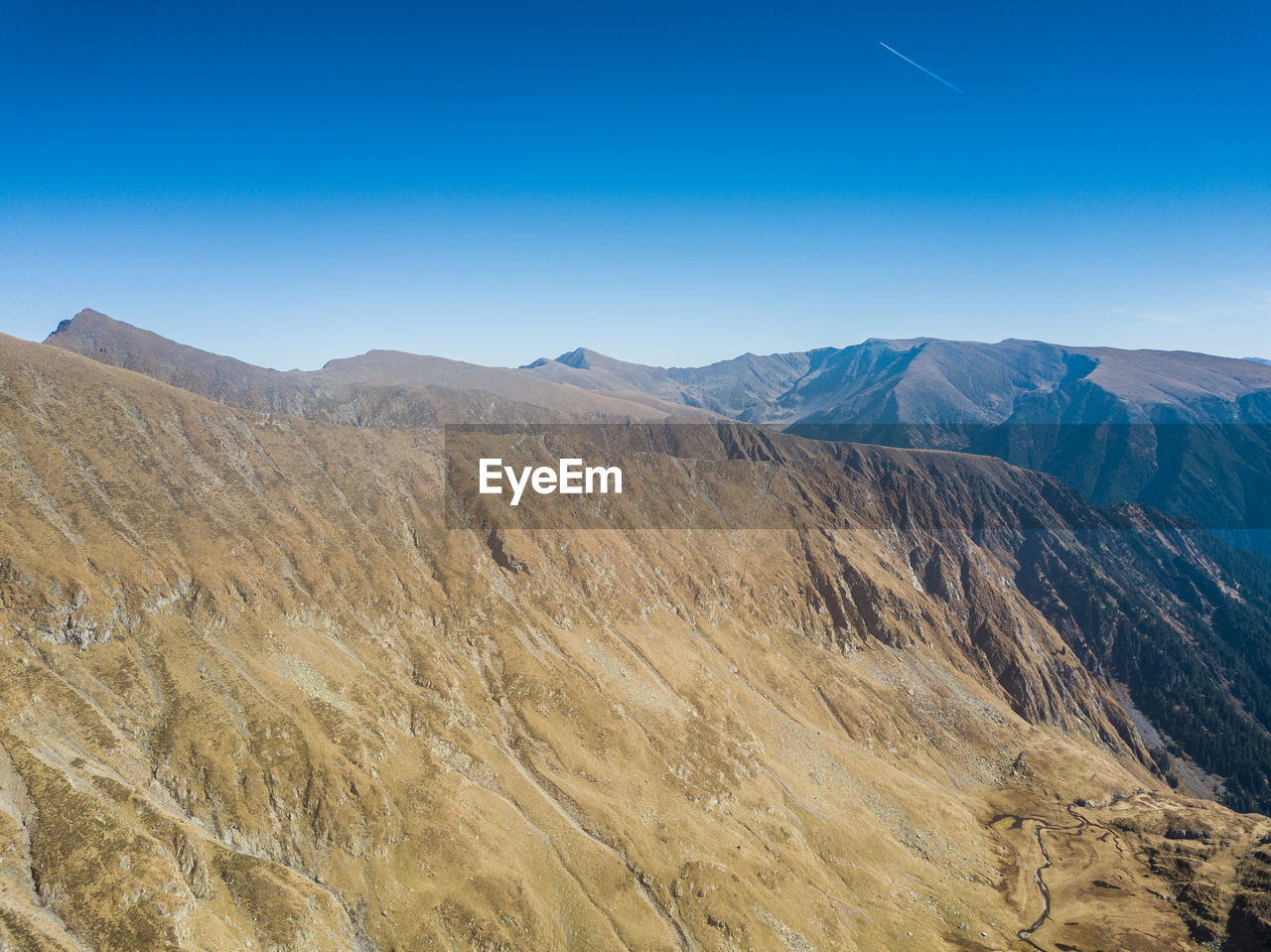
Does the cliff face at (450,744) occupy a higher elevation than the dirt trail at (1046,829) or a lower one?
higher

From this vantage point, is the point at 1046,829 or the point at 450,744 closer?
the point at 450,744

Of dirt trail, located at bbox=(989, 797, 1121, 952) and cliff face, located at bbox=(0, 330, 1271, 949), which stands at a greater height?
cliff face, located at bbox=(0, 330, 1271, 949)

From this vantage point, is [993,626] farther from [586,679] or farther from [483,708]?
[483,708]

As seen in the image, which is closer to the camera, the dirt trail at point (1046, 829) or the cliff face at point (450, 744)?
the cliff face at point (450, 744)

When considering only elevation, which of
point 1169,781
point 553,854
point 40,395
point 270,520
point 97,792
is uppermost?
point 40,395

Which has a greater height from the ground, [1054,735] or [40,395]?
[40,395]

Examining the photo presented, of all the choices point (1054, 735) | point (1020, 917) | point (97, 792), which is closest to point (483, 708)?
point (97, 792)

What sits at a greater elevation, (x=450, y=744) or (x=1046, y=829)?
(x=450, y=744)

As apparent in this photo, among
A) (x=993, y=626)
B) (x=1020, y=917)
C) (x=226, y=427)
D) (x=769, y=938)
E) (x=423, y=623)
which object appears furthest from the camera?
(x=993, y=626)
